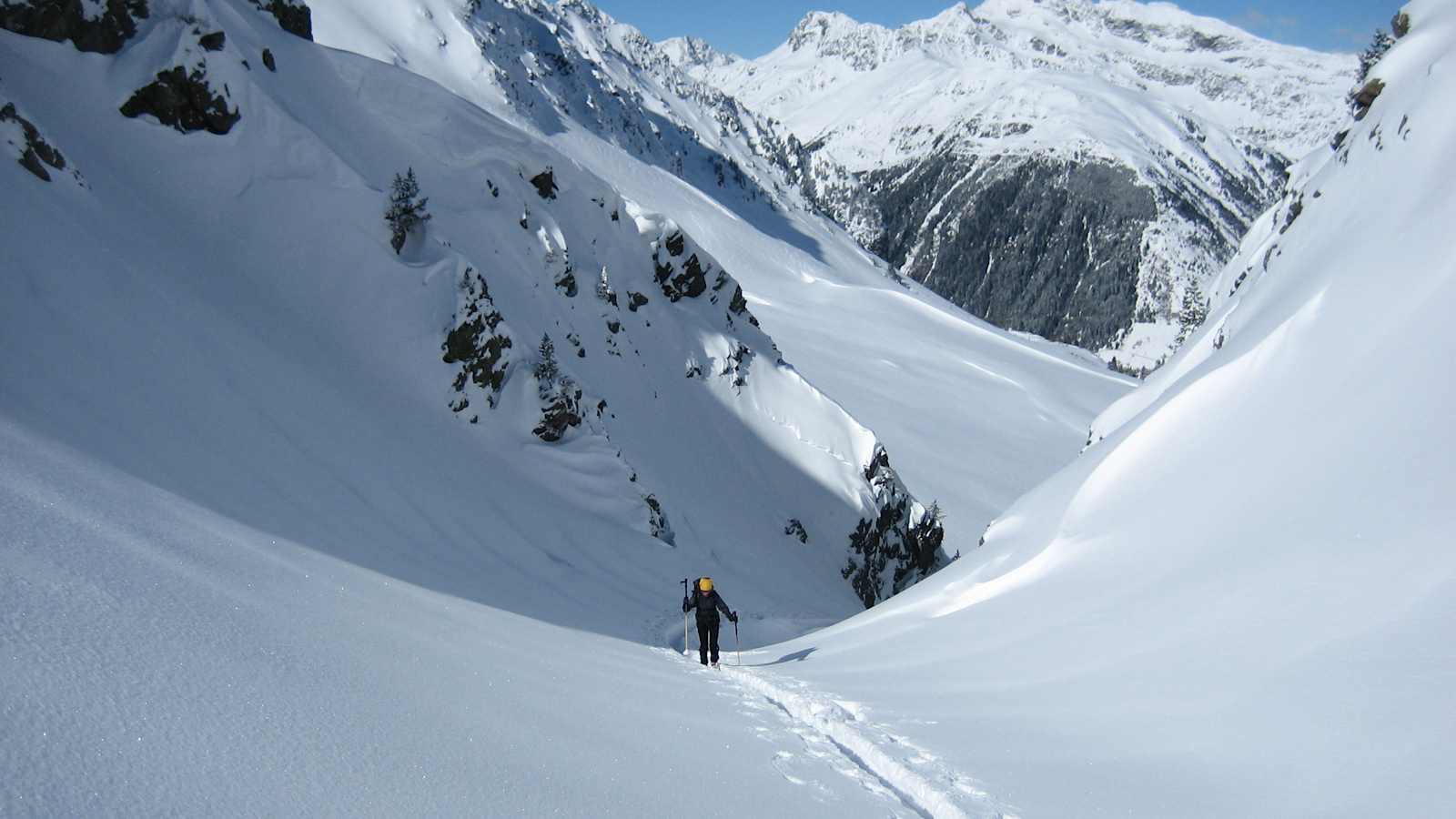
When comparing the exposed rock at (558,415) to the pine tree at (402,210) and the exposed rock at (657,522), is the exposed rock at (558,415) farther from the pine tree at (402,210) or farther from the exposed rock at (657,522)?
the pine tree at (402,210)

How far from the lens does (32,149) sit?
43.7 feet

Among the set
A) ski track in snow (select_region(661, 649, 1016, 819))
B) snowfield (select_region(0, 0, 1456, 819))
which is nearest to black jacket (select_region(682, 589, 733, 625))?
snowfield (select_region(0, 0, 1456, 819))

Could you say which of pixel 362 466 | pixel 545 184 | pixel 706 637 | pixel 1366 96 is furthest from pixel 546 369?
pixel 1366 96

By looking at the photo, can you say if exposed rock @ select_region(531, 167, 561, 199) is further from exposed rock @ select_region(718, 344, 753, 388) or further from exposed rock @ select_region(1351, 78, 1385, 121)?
exposed rock @ select_region(1351, 78, 1385, 121)

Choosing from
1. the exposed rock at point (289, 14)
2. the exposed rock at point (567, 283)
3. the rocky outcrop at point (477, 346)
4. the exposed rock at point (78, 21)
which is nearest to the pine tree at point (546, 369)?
the rocky outcrop at point (477, 346)

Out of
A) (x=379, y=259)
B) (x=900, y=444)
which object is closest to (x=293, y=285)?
(x=379, y=259)

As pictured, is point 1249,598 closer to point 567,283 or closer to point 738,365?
point 567,283

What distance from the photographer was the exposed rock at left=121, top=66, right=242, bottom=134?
58.9ft

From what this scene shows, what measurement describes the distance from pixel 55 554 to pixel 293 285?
48.5ft

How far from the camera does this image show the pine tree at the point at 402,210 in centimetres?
2038

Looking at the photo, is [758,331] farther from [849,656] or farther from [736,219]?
[736,219]

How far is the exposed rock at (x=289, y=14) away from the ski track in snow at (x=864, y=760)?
26132 millimetres

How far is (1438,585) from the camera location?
554 centimetres

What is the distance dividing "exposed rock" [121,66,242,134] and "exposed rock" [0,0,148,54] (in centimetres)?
144
